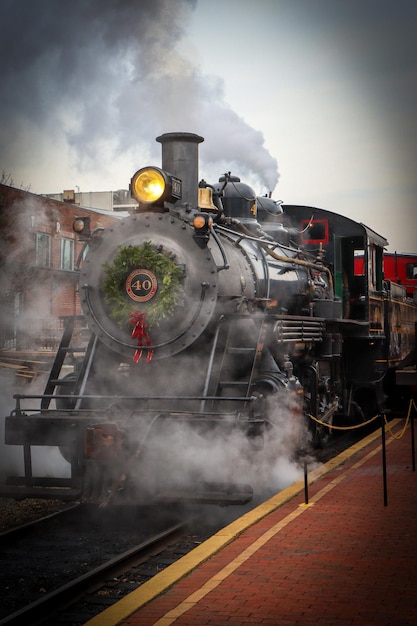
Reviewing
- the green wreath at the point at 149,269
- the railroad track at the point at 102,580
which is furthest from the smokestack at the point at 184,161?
the railroad track at the point at 102,580

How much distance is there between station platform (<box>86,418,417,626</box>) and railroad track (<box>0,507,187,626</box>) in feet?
1.73

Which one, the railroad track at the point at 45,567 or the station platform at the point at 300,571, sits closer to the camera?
the station platform at the point at 300,571

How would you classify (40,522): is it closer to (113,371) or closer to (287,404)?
(113,371)

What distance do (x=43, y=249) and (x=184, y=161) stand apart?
1878 cm

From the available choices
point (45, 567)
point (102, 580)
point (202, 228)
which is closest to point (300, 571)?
point (102, 580)

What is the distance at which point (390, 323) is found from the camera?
14016mm

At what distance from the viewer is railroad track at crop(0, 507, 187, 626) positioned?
4.88 meters

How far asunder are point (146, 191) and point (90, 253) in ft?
2.89

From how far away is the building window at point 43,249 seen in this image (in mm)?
25859

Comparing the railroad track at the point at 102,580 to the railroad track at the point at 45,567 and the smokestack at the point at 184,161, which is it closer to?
the railroad track at the point at 45,567

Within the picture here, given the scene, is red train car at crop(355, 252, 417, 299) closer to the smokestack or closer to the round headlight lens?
the smokestack

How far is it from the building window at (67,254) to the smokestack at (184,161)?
19.5 m

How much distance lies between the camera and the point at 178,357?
8008 mm

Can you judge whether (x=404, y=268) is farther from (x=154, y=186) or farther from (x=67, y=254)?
(x=154, y=186)
